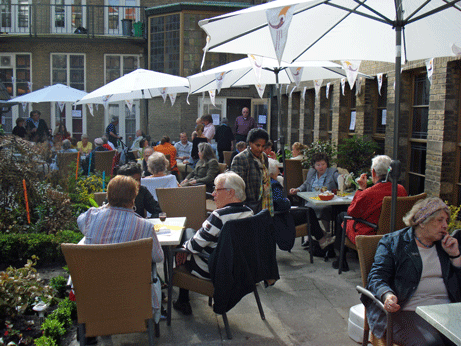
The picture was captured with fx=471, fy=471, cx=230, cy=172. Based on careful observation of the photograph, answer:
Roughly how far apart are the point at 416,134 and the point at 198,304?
5.60m

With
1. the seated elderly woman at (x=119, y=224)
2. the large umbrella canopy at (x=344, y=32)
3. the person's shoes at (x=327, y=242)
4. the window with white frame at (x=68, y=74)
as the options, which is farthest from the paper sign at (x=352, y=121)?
the window with white frame at (x=68, y=74)

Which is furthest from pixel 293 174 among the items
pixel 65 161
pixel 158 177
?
pixel 65 161

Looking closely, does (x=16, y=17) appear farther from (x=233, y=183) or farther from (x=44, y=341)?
(x=44, y=341)

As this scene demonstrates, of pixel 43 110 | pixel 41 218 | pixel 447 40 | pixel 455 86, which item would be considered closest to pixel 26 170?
pixel 41 218

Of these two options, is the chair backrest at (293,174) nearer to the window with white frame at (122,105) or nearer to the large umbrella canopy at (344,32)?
the large umbrella canopy at (344,32)

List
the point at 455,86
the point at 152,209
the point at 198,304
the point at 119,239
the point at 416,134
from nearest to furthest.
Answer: the point at 119,239 → the point at 198,304 → the point at 152,209 → the point at 455,86 → the point at 416,134

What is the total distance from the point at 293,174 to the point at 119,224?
15.4 ft

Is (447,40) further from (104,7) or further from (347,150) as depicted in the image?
(104,7)

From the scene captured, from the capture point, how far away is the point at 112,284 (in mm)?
3041

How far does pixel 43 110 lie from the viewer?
20312mm

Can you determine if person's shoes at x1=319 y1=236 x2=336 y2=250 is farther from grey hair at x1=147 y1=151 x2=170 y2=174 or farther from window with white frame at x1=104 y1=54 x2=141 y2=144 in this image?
window with white frame at x1=104 y1=54 x2=141 y2=144

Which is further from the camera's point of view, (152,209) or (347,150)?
(347,150)

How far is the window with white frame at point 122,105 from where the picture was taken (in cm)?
2045

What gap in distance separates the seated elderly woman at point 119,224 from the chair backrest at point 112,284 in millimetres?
277
